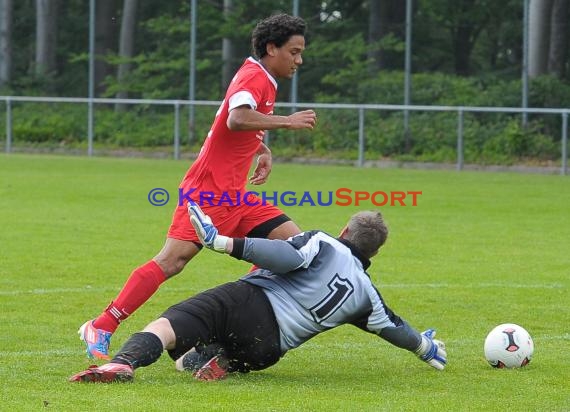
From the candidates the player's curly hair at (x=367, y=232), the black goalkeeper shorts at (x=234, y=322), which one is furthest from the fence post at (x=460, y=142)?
the black goalkeeper shorts at (x=234, y=322)

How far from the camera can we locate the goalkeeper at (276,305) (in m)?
6.70

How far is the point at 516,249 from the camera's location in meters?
13.5

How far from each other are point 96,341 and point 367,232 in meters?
1.64

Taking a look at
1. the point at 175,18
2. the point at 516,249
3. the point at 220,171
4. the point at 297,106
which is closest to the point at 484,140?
the point at 297,106

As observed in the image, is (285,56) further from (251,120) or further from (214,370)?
(214,370)

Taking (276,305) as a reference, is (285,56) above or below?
above

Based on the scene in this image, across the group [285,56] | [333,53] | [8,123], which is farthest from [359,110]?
[285,56]

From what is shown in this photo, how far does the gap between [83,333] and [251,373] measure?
38.7 inches

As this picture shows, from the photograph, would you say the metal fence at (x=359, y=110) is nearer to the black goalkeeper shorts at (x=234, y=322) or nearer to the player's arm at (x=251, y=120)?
the player's arm at (x=251, y=120)

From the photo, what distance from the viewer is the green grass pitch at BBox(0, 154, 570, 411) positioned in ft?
20.6

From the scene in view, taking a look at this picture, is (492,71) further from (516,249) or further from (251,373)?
(251,373)

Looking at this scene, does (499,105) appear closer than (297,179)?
No

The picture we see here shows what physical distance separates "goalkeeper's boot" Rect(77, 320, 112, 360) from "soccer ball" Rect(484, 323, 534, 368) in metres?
2.13

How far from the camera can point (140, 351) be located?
6531 mm
